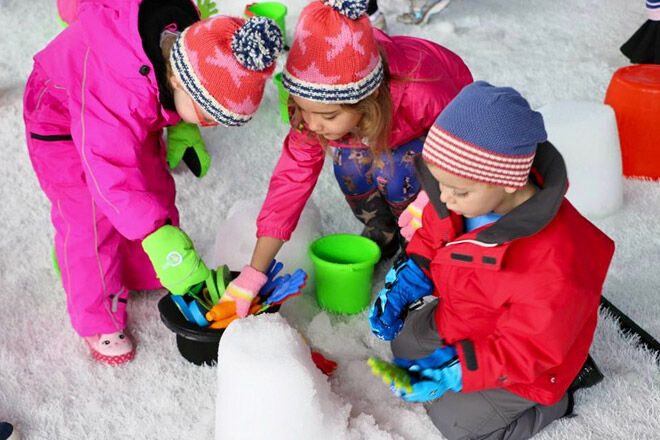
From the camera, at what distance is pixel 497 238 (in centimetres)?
116

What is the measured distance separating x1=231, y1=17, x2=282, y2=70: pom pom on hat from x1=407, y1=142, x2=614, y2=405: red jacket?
1.05 ft

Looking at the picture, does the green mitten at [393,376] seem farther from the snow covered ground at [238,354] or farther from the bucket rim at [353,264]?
the bucket rim at [353,264]

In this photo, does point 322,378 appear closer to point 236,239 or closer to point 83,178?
point 236,239

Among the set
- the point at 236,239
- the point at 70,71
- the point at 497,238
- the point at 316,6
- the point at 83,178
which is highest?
the point at 316,6

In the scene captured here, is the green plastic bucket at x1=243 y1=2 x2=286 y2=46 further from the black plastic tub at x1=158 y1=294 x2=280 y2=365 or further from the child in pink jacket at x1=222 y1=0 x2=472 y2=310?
the black plastic tub at x1=158 y1=294 x2=280 y2=365

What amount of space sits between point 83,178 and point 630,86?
4.71 ft

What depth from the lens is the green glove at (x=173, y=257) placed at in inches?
52.5

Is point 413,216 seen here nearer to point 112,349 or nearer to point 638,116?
point 112,349

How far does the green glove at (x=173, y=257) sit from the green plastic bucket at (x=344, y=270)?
331 mm

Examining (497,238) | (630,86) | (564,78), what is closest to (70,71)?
(497,238)

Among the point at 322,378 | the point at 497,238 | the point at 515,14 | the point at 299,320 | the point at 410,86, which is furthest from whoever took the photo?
the point at 515,14

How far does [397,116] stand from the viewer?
4.83 feet

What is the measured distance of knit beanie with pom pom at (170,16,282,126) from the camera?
116 centimetres

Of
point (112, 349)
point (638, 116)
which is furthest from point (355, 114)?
point (638, 116)
